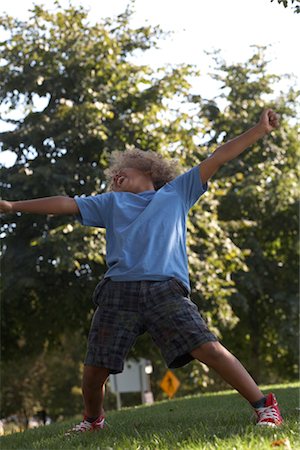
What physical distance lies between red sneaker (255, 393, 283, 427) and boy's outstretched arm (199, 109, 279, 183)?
4.89ft

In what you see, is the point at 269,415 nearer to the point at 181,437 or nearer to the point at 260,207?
the point at 181,437

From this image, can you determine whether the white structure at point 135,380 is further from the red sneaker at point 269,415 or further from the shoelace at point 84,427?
the red sneaker at point 269,415

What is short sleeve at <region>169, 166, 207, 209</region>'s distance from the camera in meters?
5.50

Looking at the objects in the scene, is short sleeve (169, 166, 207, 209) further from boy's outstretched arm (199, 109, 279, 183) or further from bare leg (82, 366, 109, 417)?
bare leg (82, 366, 109, 417)

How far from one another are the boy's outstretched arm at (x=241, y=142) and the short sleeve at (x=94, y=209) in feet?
2.26

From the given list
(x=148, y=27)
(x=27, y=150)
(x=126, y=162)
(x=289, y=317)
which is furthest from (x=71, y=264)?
(x=126, y=162)

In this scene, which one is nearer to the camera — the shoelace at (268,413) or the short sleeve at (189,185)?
the shoelace at (268,413)

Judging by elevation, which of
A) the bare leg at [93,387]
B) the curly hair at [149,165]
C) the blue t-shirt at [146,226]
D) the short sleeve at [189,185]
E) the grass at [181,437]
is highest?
the curly hair at [149,165]

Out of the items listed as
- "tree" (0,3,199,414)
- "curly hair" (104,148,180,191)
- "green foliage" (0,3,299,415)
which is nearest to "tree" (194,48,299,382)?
"green foliage" (0,3,299,415)

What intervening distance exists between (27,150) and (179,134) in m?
3.46

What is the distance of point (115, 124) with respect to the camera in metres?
18.7

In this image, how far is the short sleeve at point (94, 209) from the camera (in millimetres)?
5516

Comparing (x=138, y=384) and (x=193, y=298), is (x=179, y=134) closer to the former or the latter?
(x=193, y=298)

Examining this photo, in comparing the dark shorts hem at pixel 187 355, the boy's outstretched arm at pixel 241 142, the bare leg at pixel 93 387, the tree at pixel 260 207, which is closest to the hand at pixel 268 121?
the boy's outstretched arm at pixel 241 142
